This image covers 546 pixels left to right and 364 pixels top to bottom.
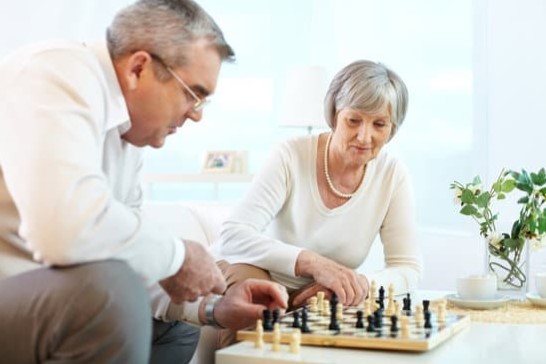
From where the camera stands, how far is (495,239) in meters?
2.16

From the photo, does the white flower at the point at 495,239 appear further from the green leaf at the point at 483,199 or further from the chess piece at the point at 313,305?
the chess piece at the point at 313,305

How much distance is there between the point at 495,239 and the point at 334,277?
1.66 feet

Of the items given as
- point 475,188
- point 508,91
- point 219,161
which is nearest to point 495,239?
point 475,188

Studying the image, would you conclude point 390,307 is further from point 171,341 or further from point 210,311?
point 171,341

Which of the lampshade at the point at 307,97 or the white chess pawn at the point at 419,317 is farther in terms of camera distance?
the lampshade at the point at 307,97

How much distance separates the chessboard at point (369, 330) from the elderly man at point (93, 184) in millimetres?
164

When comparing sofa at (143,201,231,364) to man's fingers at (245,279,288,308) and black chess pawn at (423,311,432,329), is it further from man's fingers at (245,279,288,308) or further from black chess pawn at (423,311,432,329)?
black chess pawn at (423,311,432,329)

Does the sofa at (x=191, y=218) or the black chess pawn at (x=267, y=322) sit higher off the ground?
→ the sofa at (x=191, y=218)

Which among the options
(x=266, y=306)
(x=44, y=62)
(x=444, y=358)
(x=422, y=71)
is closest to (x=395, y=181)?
(x=266, y=306)

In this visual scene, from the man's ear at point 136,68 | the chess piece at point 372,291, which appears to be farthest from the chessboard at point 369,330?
the man's ear at point 136,68

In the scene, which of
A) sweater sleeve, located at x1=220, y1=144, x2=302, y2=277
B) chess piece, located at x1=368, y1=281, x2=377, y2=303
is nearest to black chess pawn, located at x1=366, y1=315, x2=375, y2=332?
chess piece, located at x1=368, y1=281, x2=377, y2=303

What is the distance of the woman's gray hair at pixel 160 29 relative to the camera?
1394mm

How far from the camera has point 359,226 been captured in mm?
2279

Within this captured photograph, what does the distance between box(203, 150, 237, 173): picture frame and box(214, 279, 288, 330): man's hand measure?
215 centimetres
